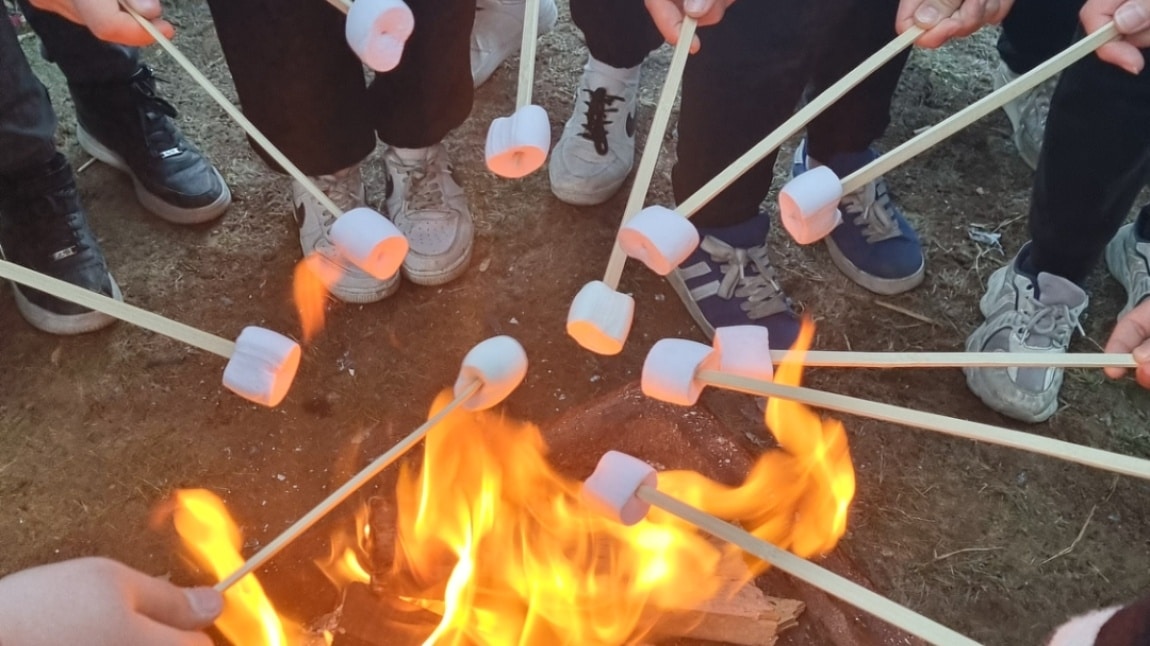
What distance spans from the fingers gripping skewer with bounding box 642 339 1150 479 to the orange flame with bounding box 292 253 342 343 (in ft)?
3.38

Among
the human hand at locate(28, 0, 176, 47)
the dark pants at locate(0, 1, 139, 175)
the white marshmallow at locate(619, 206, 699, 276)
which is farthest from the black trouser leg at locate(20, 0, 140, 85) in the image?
the white marshmallow at locate(619, 206, 699, 276)

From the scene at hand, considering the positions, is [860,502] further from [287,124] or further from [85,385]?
[85,385]

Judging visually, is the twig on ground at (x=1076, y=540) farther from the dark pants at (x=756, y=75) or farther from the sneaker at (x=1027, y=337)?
the dark pants at (x=756, y=75)

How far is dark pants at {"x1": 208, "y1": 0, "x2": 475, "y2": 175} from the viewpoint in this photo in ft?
5.22

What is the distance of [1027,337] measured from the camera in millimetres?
1945

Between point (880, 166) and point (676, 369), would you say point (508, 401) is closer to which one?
point (676, 369)

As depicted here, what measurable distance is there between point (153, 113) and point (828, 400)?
5.79 feet

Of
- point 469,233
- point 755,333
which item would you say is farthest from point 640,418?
point 469,233

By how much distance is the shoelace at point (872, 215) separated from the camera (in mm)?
2141

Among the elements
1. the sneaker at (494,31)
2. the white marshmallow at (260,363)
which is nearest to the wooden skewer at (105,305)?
the white marshmallow at (260,363)

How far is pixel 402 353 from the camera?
194 cm

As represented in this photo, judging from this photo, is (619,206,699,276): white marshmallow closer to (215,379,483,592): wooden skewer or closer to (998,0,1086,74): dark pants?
(215,379,483,592): wooden skewer

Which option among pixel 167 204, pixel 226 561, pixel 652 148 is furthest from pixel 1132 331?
pixel 167 204

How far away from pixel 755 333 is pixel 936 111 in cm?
168
